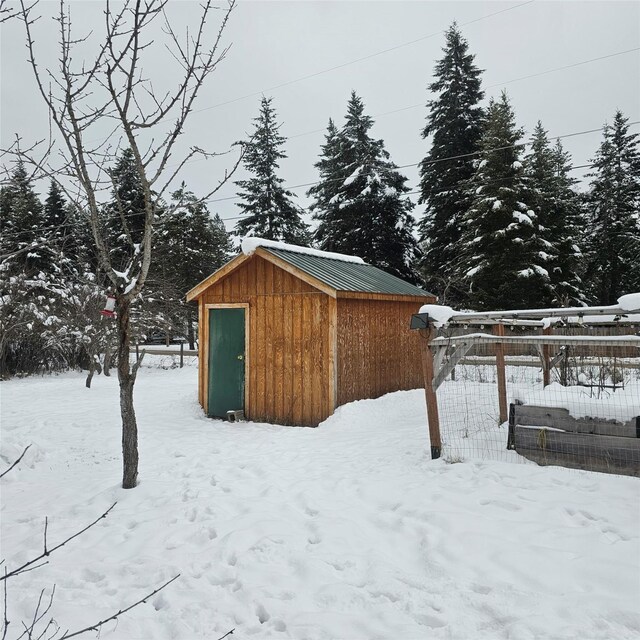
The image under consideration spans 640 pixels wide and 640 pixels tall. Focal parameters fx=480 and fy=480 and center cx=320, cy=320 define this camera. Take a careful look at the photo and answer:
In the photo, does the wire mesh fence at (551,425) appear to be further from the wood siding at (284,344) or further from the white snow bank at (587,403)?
the wood siding at (284,344)

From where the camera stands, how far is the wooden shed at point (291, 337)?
765cm

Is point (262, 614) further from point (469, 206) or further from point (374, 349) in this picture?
point (469, 206)

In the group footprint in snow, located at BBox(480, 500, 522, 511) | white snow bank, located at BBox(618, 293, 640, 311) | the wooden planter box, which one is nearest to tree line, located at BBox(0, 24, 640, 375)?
the wooden planter box

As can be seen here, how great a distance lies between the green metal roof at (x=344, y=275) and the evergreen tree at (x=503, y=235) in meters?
8.54

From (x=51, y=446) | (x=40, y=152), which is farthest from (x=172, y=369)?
(x=40, y=152)

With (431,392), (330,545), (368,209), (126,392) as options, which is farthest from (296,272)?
(368,209)

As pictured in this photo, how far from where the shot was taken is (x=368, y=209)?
73.7 ft

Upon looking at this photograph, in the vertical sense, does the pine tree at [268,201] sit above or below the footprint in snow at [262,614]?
above

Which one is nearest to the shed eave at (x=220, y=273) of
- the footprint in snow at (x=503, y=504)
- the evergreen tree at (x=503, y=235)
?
the footprint in snow at (x=503, y=504)

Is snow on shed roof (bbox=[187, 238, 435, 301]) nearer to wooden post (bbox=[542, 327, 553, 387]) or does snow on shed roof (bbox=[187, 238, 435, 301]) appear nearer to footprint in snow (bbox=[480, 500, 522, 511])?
wooden post (bbox=[542, 327, 553, 387])

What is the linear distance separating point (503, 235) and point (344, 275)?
36.0ft

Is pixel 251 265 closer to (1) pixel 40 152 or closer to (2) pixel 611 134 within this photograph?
(1) pixel 40 152

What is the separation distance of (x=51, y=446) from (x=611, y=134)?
29878 millimetres

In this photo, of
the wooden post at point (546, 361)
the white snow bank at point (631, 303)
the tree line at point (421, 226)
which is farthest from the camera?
the tree line at point (421, 226)
